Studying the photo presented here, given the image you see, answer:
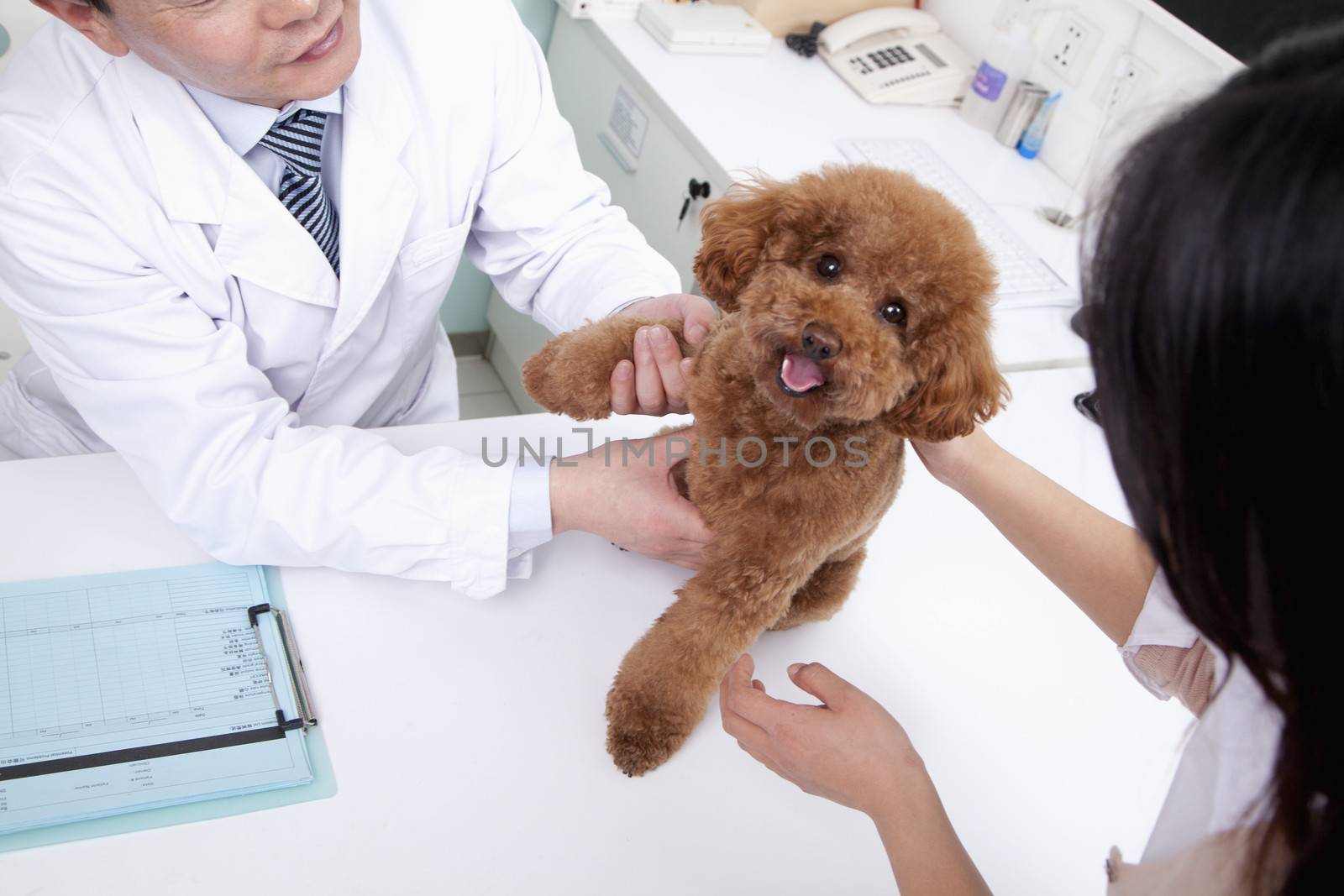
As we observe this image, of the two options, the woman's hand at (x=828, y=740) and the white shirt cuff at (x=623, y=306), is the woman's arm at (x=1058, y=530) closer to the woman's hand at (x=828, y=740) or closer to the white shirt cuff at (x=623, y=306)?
the woman's hand at (x=828, y=740)

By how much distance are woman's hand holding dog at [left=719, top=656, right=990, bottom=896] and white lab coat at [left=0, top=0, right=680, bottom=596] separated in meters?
0.30

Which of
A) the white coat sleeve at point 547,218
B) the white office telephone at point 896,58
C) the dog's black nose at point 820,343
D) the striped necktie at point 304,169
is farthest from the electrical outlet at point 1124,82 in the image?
the striped necktie at point 304,169

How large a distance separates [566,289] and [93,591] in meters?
0.66

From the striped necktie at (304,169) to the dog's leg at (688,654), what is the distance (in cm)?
57

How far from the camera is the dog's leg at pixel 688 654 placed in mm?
906

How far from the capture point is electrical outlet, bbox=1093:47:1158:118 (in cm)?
179

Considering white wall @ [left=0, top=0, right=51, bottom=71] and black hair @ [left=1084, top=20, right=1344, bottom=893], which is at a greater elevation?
black hair @ [left=1084, top=20, right=1344, bottom=893]

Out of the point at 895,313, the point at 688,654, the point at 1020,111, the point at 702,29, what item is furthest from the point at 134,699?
the point at 1020,111

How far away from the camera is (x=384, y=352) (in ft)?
4.14

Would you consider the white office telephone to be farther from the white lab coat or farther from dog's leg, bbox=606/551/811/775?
dog's leg, bbox=606/551/811/775

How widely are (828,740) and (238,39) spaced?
2.61 feet

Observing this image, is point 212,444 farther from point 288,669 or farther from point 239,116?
point 239,116

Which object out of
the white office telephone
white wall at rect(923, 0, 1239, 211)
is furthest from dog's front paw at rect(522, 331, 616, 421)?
the white office telephone

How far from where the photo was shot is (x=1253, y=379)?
0.47 metres
